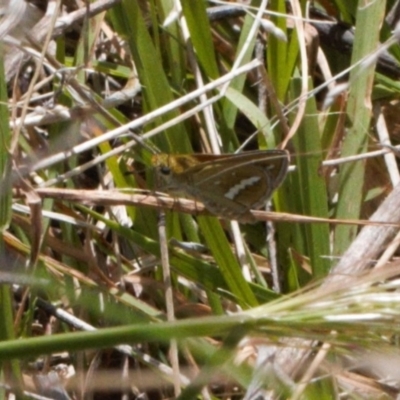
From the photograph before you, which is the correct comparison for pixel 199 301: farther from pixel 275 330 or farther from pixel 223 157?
pixel 275 330

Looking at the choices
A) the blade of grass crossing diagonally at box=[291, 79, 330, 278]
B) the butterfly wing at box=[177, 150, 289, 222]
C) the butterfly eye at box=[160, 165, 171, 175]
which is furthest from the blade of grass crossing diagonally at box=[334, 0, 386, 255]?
the butterfly eye at box=[160, 165, 171, 175]

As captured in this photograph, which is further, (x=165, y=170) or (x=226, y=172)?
(x=226, y=172)

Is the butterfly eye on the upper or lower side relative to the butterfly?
upper

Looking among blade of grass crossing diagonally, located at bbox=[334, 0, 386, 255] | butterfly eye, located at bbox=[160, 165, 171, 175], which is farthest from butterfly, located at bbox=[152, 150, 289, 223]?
blade of grass crossing diagonally, located at bbox=[334, 0, 386, 255]

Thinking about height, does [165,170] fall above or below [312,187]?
above

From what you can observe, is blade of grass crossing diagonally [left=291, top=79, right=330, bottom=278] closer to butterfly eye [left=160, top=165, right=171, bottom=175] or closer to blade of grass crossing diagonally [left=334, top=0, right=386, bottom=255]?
blade of grass crossing diagonally [left=334, top=0, right=386, bottom=255]

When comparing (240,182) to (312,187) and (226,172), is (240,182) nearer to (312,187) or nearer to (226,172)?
(226,172)

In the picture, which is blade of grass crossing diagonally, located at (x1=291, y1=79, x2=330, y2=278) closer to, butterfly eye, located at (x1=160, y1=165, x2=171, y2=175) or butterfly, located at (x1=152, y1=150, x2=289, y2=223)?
butterfly, located at (x1=152, y1=150, x2=289, y2=223)

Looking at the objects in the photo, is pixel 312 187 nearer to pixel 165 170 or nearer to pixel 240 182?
pixel 240 182

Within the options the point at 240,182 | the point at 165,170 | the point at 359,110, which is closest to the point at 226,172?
the point at 240,182
